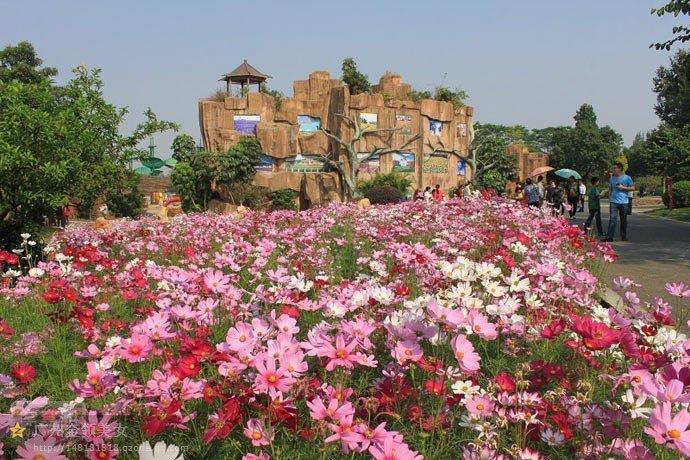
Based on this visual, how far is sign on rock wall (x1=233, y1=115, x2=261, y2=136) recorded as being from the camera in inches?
1214

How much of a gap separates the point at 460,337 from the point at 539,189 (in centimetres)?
1365

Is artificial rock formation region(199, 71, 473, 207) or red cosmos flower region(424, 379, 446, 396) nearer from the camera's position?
red cosmos flower region(424, 379, 446, 396)

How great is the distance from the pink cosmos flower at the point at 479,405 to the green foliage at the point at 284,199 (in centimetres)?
2710

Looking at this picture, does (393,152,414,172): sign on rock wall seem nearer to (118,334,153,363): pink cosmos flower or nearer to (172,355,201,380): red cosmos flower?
(118,334,153,363): pink cosmos flower

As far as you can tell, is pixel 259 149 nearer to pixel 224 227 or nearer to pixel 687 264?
pixel 224 227

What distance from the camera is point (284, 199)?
2894cm

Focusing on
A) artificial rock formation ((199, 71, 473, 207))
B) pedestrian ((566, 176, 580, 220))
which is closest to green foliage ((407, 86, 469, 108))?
artificial rock formation ((199, 71, 473, 207))

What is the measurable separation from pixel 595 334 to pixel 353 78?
1395 inches

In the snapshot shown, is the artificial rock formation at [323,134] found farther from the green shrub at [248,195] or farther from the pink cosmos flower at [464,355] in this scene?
the pink cosmos flower at [464,355]

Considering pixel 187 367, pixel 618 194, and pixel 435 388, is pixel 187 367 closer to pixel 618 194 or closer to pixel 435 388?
pixel 435 388

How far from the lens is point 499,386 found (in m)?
1.76

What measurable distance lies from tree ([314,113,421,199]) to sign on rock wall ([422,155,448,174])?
158 centimetres

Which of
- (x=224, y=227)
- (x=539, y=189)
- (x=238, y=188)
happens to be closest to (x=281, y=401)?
(x=224, y=227)

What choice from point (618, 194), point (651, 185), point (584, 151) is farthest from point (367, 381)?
point (584, 151)
